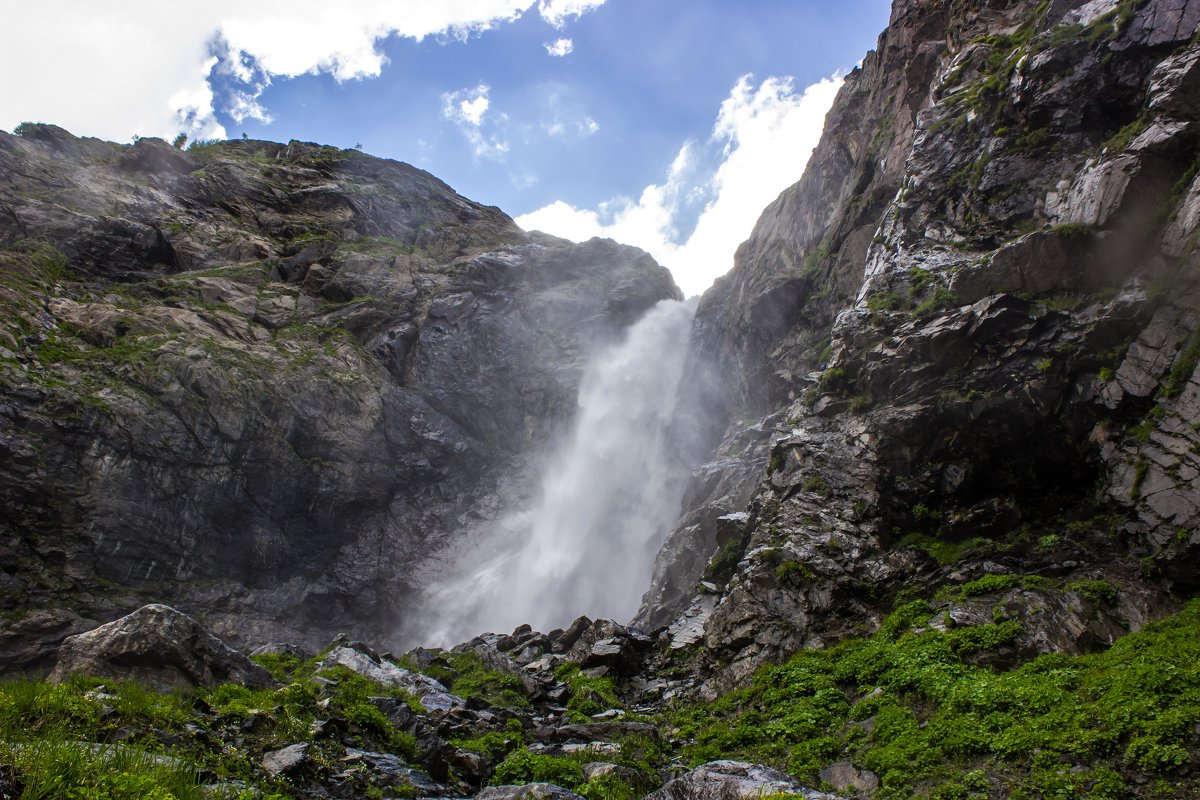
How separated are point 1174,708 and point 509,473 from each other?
1506 inches

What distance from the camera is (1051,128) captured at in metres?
20.5

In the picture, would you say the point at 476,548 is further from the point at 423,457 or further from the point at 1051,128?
the point at 1051,128

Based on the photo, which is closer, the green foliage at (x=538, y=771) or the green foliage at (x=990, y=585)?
the green foliage at (x=538, y=771)

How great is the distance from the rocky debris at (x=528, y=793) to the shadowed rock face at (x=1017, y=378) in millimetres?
8388

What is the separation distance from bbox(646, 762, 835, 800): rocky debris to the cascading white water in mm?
25113

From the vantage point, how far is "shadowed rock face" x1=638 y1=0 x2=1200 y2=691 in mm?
14141

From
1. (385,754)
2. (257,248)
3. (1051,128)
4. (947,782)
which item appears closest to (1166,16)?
(1051,128)

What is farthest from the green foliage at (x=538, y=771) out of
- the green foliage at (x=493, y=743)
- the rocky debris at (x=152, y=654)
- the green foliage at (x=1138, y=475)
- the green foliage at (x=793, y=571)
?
the green foliage at (x=1138, y=475)

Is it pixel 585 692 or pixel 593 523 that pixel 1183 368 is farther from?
pixel 593 523

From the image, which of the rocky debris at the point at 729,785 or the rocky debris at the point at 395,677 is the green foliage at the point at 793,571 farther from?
the rocky debris at the point at 395,677

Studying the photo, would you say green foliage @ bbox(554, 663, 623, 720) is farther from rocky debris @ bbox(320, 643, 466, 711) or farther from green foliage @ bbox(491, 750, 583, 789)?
green foliage @ bbox(491, 750, 583, 789)

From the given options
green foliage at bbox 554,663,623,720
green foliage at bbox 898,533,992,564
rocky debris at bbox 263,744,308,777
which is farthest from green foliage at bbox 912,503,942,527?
rocky debris at bbox 263,744,308,777

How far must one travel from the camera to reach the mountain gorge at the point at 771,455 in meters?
10.3

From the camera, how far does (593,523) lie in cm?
4109
